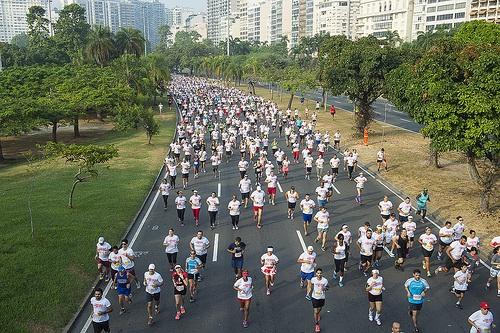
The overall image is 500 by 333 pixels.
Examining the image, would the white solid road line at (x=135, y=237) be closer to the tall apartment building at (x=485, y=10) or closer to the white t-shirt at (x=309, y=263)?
the white t-shirt at (x=309, y=263)

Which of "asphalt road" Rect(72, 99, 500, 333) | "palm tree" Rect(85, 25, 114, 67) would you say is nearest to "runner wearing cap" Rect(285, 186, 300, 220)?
"asphalt road" Rect(72, 99, 500, 333)

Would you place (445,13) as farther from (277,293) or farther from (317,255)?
(277,293)

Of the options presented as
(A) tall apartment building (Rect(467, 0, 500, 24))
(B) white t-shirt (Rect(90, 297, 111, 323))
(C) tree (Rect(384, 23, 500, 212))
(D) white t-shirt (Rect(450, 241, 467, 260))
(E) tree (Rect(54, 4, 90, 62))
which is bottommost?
(B) white t-shirt (Rect(90, 297, 111, 323))

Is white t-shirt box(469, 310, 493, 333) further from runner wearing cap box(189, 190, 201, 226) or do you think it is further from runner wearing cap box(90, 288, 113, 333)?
runner wearing cap box(189, 190, 201, 226)

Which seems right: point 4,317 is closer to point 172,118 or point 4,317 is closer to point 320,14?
point 172,118

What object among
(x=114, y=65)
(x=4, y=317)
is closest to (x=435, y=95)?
(x=4, y=317)

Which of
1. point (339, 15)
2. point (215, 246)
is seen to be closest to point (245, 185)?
point (215, 246)
